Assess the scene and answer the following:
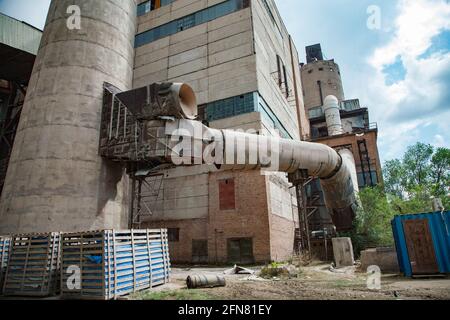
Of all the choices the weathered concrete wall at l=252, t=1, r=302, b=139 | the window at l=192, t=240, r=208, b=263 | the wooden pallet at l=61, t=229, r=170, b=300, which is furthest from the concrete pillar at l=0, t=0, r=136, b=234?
the weathered concrete wall at l=252, t=1, r=302, b=139

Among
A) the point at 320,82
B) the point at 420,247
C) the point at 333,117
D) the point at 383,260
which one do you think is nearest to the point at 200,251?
the point at 383,260

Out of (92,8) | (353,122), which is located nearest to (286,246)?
(92,8)

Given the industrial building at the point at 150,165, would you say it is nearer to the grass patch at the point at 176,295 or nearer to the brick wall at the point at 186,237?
the brick wall at the point at 186,237

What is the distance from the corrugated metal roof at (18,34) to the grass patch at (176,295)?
825 inches

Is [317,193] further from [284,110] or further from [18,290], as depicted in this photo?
[18,290]

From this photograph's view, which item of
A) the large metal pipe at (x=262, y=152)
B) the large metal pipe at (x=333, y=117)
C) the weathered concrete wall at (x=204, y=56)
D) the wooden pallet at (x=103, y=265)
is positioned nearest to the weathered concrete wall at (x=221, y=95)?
the weathered concrete wall at (x=204, y=56)

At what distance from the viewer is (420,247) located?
29.9 feet

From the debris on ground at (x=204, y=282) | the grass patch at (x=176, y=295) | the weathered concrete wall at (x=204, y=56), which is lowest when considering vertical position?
the grass patch at (x=176, y=295)

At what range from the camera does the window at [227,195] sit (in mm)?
16844

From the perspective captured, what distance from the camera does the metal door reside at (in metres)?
8.90

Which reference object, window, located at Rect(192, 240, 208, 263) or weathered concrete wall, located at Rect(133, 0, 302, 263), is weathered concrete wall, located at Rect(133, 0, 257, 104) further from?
window, located at Rect(192, 240, 208, 263)

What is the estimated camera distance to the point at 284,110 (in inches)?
1011

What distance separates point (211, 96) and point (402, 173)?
2214 centimetres
